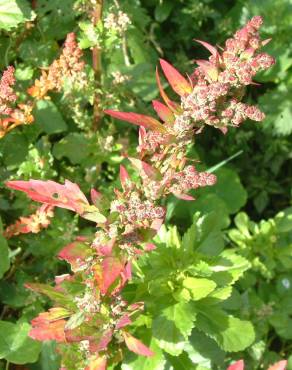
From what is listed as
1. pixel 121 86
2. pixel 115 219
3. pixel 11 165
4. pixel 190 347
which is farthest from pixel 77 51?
pixel 190 347

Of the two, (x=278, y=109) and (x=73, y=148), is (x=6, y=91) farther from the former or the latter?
(x=278, y=109)

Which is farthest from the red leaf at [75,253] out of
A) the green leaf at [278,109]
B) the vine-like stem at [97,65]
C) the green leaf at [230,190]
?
the green leaf at [278,109]

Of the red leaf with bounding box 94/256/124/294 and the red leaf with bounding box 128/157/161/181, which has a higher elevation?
the red leaf with bounding box 128/157/161/181

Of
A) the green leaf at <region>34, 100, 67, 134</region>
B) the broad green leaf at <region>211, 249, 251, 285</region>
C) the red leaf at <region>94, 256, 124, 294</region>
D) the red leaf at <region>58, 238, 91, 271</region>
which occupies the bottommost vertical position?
the broad green leaf at <region>211, 249, 251, 285</region>

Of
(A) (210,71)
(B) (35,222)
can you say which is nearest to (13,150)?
(B) (35,222)

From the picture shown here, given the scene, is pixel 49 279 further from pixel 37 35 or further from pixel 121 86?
pixel 37 35

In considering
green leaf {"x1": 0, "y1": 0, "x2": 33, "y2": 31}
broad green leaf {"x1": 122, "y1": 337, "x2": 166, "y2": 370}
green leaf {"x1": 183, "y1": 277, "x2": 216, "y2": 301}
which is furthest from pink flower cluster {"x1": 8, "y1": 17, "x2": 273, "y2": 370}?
green leaf {"x1": 0, "y1": 0, "x2": 33, "y2": 31}

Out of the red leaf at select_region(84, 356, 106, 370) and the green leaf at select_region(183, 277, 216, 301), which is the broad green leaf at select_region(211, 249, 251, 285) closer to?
the green leaf at select_region(183, 277, 216, 301)
